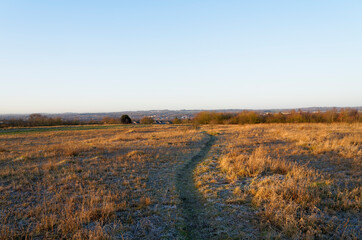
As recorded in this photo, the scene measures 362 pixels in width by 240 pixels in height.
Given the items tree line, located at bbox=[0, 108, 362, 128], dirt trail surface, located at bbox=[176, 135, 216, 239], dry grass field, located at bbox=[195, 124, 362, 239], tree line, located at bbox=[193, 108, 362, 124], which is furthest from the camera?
tree line, located at bbox=[0, 108, 362, 128]

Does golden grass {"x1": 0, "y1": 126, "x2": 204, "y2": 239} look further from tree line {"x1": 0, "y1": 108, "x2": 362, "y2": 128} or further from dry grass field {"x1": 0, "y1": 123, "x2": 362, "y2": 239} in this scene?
tree line {"x1": 0, "y1": 108, "x2": 362, "y2": 128}

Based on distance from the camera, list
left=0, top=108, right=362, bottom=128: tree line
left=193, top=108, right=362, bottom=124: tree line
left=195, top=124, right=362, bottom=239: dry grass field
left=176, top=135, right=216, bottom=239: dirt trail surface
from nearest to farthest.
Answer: left=195, top=124, right=362, bottom=239: dry grass field
left=176, top=135, right=216, bottom=239: dirt trail surface
left=193, top=108, right=362, bottom=124: tree line
left=0, top=108, right=362, bottom=128: tree line

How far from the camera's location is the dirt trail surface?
4.79 metres

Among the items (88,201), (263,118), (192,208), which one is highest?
(263,118)

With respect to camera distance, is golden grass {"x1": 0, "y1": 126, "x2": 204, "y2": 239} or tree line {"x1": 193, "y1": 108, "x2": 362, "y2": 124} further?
tree line {"x1": 193, "y1": 108, "x2": 362, "y2": 124}

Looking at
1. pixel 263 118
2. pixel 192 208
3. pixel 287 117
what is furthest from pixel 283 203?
pixel 263 118

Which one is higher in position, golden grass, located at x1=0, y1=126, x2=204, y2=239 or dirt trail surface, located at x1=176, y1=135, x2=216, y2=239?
golden grass, located at x1=0, y1=126, x2=204, y2=239

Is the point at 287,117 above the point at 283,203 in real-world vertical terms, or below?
above

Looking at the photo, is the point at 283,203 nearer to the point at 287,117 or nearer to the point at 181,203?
the point at 181,203

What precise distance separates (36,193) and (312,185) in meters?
9.26

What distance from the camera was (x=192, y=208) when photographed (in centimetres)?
608

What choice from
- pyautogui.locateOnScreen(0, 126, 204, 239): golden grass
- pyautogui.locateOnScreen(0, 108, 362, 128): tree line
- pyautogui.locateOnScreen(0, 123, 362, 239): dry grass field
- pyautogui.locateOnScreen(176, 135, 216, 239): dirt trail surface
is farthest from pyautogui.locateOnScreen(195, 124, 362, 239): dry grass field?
pyautogui.locateOnScreen(0, 108, 362, 128): tree line

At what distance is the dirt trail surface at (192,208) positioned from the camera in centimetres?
479

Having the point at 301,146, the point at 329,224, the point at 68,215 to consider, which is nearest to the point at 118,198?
the point at 68,215
